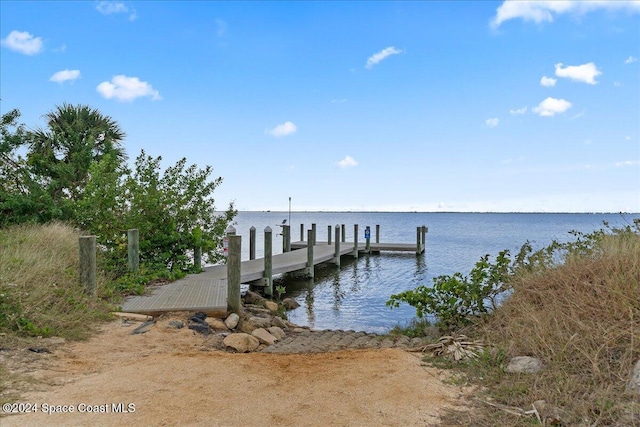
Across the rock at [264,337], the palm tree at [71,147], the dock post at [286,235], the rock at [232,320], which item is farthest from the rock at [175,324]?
the dock post at [286,235]

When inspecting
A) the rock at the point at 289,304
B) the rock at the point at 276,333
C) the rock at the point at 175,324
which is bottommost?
the rock at the point at 289,304

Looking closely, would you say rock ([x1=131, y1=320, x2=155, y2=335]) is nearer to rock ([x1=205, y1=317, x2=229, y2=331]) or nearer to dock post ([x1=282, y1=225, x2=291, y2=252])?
rock ([x1=205, y1=317, x2=229, y2=331])

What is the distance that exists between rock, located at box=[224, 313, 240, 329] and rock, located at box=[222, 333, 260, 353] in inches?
44.7

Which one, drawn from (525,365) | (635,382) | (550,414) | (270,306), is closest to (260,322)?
(270,306)

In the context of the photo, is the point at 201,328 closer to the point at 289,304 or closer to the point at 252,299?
the point at 252,299

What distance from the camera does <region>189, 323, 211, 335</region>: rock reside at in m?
6.96

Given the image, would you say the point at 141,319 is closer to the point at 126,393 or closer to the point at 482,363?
the point at 126,393

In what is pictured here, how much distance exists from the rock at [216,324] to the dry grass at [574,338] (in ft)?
13.4

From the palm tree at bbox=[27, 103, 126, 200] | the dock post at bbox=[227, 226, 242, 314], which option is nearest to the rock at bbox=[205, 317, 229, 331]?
the dock post at bbox=[227, 226, 242, 314]

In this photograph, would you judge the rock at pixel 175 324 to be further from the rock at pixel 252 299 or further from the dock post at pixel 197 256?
the dock post at pixel 197 256

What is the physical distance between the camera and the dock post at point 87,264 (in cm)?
757

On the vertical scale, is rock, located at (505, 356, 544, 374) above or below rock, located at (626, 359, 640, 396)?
below

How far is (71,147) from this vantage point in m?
16.2

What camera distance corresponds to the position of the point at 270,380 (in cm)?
448
